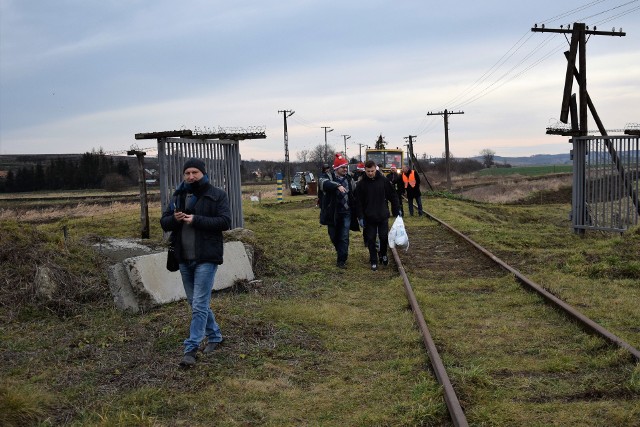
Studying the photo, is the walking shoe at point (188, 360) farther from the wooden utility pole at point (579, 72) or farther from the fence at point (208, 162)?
the wooden utility pole at point (579, 72)

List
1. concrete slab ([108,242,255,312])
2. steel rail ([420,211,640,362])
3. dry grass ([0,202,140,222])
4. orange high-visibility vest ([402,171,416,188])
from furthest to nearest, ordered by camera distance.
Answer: dry grass ([0,202,140,222]) → orange high-visibility vest ([402,171,416,188]) → concrete slab ([108,242,255,312]) → steel rail ([420,211,640,362])

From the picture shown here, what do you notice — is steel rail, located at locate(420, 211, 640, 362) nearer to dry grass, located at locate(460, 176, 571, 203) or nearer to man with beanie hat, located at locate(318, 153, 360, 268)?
man with beanie hat, located at locate(318, 153, 360, 268)

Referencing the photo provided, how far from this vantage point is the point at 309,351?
229 inches

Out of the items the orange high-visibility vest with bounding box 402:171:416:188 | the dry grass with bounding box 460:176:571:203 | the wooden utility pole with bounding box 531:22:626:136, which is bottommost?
the dry grass with bounding box 460:176:571:203

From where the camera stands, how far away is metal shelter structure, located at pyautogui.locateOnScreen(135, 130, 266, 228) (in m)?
10.8

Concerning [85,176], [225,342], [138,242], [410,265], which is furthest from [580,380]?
[85,176]

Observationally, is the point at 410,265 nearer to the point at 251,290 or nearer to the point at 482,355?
the point at 251,290

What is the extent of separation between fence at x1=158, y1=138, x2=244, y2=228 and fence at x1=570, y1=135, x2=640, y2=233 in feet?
27.3

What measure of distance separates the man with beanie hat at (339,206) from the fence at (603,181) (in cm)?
682

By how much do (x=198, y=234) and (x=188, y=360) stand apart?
1.05m

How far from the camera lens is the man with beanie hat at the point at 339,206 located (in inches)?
408

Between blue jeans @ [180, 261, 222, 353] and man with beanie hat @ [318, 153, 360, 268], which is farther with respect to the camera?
man with beanie hat @ [318, 153, 360, 268]

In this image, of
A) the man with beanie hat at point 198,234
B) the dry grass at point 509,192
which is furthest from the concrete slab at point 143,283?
the dry grass at point 509,192

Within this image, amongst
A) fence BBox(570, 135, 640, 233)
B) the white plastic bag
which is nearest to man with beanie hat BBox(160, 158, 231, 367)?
the white plastic bag
